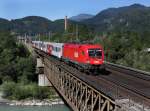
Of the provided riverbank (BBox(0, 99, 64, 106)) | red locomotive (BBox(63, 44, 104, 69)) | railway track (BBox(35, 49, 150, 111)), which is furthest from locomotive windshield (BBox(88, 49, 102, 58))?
riverbank (BBox(0, 99, 64, 106))

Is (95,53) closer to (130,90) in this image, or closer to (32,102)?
(130,90)

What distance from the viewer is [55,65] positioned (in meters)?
58.5

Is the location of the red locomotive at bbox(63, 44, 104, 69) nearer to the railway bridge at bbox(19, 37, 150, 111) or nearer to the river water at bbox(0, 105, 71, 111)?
the railway bridge at bbox(19, 37, 150, 111)

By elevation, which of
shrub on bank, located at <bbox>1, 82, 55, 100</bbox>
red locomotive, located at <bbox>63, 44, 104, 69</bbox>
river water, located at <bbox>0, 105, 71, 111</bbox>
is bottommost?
river water, located at <bbox>0, 105, 71, 111</bbox>

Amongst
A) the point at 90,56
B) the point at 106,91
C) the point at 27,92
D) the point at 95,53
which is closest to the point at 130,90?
the point at 106,91

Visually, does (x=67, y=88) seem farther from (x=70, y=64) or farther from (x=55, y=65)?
(x=55, y=65)

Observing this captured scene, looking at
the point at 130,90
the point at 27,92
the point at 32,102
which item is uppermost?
the point at 130,90

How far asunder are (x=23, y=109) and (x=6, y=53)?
1744 inches

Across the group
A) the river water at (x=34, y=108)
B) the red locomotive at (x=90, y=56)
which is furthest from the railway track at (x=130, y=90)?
the river water at (x=34, y=108)

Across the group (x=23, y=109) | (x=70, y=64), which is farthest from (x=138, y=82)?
(x=23, y=109)

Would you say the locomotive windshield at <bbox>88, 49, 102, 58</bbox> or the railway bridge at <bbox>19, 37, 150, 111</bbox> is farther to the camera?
the locomotive windshield at <bbox>88, 49, 102, 58</bbox>

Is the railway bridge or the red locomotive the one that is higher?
the red locomotive

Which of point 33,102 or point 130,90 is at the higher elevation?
point 130,90

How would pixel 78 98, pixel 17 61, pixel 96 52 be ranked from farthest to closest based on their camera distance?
pixel 17 61, pixel 96 52, pixel 78 98
